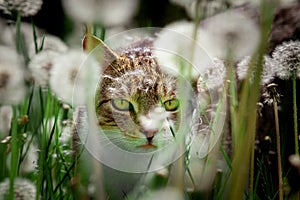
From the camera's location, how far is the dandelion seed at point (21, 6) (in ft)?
2.93

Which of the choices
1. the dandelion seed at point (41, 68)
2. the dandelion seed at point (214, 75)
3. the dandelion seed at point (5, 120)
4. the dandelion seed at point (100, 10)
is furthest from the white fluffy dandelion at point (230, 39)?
the dandelion seed at point (5, 120)

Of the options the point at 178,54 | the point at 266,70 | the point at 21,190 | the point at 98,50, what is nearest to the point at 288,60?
the point at 266,70

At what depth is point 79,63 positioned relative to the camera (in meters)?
0.86

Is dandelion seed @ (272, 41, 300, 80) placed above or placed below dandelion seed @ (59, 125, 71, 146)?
above

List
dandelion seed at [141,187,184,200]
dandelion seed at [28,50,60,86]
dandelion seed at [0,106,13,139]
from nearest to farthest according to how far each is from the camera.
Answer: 1. dandelion seed at [141,187,184,200]
2. dandelion seed at [28,50,60,86]
3. dandelion seed at [0,106,13,139]

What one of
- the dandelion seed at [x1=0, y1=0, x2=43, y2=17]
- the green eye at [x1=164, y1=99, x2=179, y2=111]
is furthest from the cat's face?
the dandelion seed at [x1=0, y1=0, x2=43, y2=17]

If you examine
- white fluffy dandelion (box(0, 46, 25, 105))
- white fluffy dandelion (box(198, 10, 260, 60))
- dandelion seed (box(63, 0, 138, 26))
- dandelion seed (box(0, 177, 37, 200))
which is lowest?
dandelion seed (box(0, 177, 37, 200))

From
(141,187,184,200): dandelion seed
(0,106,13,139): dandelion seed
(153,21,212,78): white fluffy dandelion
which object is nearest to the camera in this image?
(141,187,184,200): dandelion seed

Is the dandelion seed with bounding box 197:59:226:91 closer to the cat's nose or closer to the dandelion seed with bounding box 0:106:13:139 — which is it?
the cat's nose

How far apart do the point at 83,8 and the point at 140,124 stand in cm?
18

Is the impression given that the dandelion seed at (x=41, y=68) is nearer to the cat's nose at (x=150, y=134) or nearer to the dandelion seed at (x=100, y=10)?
the dandelion seed at (x=100, y=10)

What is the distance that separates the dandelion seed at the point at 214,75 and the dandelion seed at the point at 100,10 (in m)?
0.16

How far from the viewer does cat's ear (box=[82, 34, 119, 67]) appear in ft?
2.11

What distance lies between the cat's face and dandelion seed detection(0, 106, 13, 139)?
0.24 metres
